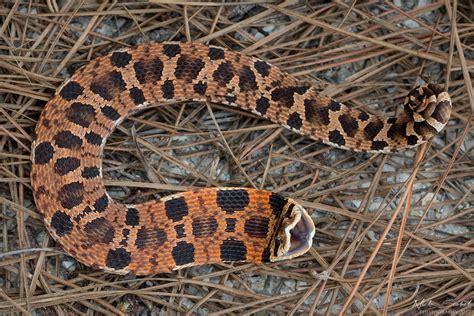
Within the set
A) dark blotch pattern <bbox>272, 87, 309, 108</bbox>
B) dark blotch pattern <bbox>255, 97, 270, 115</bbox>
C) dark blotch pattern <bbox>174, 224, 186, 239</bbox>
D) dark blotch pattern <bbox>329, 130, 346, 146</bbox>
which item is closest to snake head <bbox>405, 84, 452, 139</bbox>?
dark blotch pattern <bbox>329, 130, 346, 146</bbox>

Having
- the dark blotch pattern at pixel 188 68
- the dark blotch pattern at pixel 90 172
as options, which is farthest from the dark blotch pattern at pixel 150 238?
the dark blotch pattern at pixel 188 68

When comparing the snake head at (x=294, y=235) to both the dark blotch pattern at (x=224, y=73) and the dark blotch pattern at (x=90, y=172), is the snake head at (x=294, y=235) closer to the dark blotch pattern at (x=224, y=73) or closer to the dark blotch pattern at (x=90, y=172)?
the dark blotch pattern at (x=224, y=73)

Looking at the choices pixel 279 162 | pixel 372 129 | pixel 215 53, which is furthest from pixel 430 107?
pixel 215 53

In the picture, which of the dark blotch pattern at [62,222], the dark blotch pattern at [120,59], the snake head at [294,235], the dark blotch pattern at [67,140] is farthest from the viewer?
the dark blotch pattern at [120,59]

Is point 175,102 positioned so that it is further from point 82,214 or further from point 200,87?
point 82,214

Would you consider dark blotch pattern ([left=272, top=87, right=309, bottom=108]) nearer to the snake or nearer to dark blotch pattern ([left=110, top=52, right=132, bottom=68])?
the snake

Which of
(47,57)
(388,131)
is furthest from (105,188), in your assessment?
(388,131)

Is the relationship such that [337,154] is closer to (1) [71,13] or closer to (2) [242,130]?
(2) [242,130]
